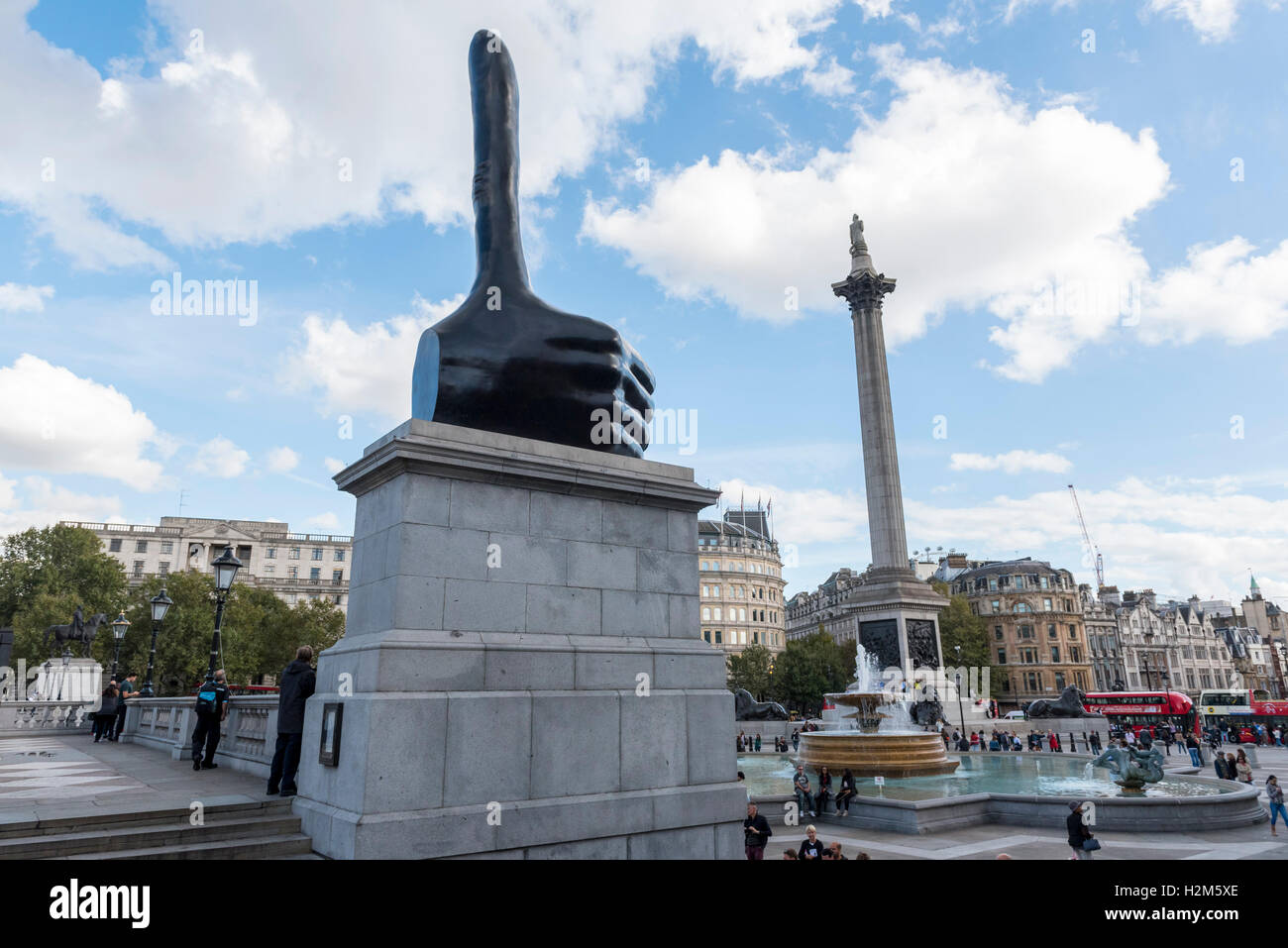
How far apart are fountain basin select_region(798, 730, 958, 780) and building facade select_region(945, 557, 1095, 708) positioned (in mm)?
77837

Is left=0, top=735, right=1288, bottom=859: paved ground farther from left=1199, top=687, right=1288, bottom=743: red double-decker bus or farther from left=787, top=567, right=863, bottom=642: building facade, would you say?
left=787, top=567, right=863, bottom=642: building facade

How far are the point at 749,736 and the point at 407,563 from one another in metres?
43.7

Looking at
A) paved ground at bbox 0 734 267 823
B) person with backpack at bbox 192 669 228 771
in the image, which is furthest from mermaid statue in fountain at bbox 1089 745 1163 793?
person with backpack at bbox 192 669 228 771

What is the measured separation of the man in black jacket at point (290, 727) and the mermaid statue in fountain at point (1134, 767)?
19.7 meters

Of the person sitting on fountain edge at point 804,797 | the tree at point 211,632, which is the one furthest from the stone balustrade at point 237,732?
the tree at point 211,632

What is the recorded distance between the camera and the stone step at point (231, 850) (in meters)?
6.73

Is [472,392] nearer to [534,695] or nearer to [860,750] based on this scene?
[534,695]

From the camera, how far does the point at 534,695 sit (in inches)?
320

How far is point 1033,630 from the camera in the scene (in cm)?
9975

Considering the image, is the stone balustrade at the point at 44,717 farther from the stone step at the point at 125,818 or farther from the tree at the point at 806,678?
the tree at the point at 806,678

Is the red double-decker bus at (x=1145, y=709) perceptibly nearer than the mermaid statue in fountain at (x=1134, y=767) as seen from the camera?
No

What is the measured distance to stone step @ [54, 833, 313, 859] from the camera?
673 cm

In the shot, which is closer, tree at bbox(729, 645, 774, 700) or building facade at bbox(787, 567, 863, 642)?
tree at bbox(729, 645, 774, 700)

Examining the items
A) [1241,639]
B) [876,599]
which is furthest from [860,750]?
[1241,639]
